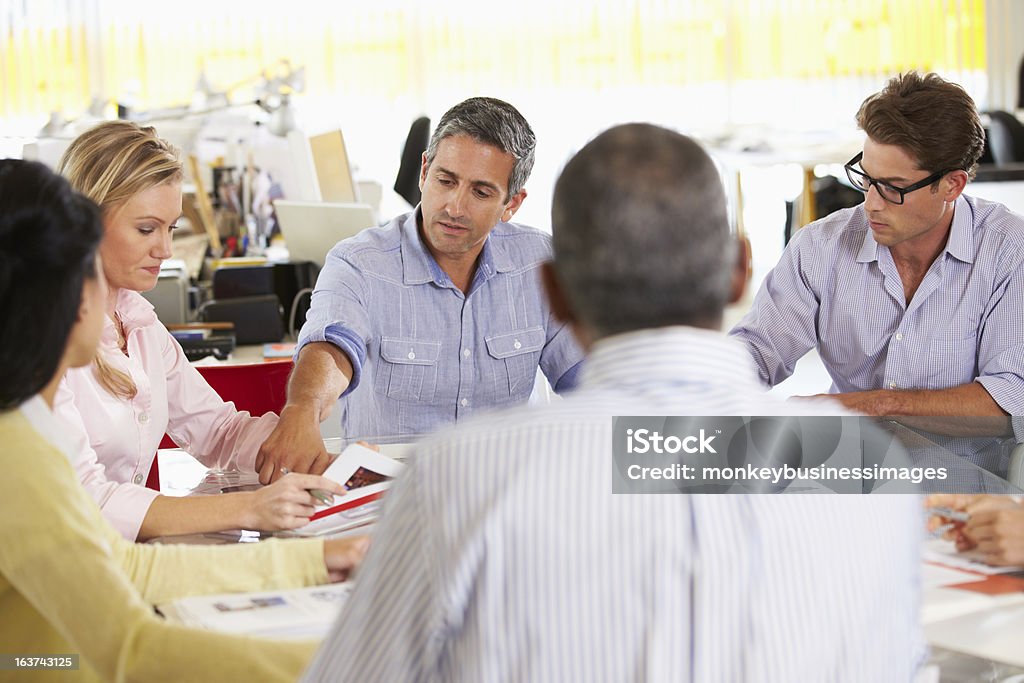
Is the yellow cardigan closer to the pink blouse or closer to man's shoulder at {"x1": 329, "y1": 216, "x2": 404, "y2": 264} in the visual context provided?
the pink blouse

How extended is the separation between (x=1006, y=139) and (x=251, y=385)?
20.5 feet

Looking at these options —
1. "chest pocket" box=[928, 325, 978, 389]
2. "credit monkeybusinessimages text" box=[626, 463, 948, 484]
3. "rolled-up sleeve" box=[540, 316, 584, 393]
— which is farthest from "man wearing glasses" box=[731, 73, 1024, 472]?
"credit monkeybusinessimages text" box=[626, 463, 948, 484]

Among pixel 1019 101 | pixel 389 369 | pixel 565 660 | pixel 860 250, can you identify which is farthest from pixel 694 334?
pixel 1019 101

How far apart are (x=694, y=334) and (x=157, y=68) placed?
1047 cm

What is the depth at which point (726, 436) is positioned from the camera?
848 mm

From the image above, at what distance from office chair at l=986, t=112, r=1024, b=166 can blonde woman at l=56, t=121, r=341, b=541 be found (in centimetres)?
660

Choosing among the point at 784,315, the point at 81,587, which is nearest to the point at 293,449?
the point at 81,587

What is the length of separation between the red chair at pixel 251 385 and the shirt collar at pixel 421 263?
1.83 ft

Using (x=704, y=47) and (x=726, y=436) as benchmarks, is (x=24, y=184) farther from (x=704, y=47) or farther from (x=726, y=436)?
(x=704, y=47)

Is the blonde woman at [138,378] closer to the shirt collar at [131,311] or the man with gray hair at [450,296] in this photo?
the shirt collar at [131,311]

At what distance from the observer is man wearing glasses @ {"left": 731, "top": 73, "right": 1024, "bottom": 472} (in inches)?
87.4

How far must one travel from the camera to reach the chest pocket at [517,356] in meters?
2.37

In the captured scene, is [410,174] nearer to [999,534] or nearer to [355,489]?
[355,489]

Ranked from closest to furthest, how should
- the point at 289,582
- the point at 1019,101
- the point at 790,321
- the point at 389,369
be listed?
the point at 289,582, the point at 389,369, the point at 790,321, the point at 1019,101
